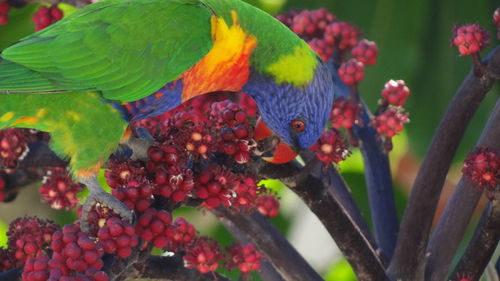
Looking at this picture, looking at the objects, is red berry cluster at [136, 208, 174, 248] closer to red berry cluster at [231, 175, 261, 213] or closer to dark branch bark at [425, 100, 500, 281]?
red berry cluster at [231, 175, 261, 213]

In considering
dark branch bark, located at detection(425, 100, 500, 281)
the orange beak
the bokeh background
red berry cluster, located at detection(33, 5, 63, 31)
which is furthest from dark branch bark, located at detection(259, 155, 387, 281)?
the bokeh background

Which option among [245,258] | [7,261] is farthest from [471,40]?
[7,261]

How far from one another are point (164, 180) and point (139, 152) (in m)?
0.22

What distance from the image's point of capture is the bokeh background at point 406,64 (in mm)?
3170

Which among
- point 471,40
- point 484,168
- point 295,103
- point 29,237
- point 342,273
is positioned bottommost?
point 342,273

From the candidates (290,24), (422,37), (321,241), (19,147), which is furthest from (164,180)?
(321,241)

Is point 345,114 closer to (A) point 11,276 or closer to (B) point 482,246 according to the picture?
(B) point 482,246

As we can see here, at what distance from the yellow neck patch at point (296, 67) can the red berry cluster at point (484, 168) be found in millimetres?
514

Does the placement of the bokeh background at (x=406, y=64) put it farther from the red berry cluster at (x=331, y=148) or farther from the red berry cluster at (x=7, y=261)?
the red berry cluster at (x=7, y=261)

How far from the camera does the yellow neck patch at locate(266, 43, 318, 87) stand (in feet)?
5.80

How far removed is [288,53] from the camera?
178 centimetres

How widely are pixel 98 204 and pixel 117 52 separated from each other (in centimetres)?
46

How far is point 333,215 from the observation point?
140 cm

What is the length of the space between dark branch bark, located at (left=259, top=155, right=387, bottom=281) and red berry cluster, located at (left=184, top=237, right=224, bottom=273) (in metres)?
0.21
